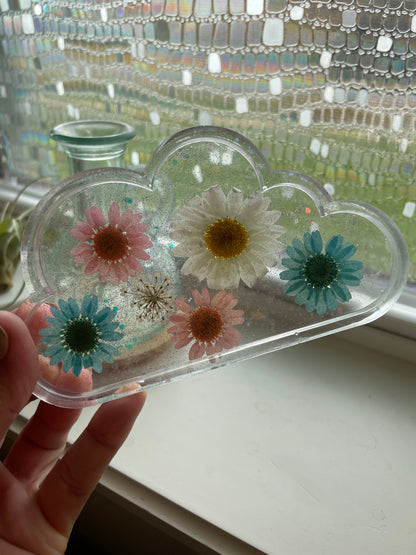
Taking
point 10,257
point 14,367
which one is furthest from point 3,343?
point 10,257

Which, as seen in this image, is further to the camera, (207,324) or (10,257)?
(10,257)

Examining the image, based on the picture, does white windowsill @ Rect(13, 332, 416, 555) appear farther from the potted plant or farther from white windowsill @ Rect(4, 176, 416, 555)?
the potted plant

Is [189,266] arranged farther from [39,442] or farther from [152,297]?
[39,442]

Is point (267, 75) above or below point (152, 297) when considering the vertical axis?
above

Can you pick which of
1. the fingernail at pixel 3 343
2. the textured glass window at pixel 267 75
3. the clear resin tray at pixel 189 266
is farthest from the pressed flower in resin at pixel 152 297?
the textured glass window at pixel 267 75

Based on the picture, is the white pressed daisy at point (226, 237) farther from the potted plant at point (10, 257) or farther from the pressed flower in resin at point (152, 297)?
the potted plant at point (10, 257)

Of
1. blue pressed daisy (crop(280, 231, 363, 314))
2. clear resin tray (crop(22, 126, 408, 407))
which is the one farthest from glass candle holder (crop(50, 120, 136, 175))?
blue pressed daisy (crop(280, 231, 363, 314))
